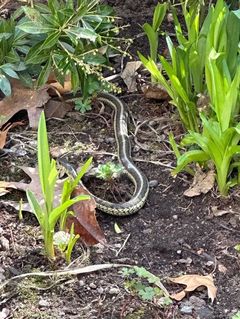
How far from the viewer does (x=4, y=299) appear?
3.15 meters

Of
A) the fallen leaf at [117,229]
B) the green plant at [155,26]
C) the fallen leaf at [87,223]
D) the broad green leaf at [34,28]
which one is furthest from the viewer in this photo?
the green plant at [155,26]

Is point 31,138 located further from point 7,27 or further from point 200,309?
point 200,309

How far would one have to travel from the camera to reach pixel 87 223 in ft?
11.4

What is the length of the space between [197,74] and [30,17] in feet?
2.95

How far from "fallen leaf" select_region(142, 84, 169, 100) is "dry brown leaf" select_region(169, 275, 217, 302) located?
4.71 ft

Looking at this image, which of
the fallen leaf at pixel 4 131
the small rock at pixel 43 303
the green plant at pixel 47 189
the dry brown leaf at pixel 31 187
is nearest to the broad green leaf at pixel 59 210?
the green plant at pixel 47 189

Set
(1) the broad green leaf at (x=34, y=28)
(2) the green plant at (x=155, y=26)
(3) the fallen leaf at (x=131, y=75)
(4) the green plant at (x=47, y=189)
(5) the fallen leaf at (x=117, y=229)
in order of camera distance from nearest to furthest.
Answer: (4) the green plant at (x=47, y=189) → (5) the fallen leaf at (x=117, y=229) → (1) the broad green leaf at (x=34, y=28) → (2) the green plant at (x=155, y=26) → (3) the fallen leaf at (x=131, y=75)

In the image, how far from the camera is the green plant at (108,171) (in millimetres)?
3695

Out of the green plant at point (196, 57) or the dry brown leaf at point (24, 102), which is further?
the dry brown leaf at point (24, 102)

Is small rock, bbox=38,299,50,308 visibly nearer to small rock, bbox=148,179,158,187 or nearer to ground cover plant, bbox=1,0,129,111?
small rock, bbox=148,179,158,187

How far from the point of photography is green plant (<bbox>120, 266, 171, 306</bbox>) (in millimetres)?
3109

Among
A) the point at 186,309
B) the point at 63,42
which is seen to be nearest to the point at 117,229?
the point at 186,309

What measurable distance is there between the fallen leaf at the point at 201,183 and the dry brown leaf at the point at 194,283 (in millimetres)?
570

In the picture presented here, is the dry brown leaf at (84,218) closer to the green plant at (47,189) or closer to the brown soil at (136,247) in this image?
the brown soil at (136,247)
